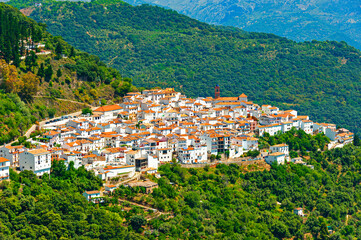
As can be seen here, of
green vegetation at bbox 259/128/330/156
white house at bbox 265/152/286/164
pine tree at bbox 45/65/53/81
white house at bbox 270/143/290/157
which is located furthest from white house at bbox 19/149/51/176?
white house at bbox 270/143/290/157

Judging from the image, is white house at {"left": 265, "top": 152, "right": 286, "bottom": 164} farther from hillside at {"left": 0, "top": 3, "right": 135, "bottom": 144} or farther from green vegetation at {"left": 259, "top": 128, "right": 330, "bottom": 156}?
hillside at {"left": 0, "top": 3, "right": 135, "bottom": 144}

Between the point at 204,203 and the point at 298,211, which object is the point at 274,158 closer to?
the point at 298,211

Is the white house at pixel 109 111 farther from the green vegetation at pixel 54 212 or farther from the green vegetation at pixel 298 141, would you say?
the green vegetation at pixel 298 141

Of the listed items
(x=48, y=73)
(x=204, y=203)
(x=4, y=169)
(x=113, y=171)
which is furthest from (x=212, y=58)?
(x=4, y=169)

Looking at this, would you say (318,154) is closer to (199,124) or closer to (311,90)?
(199,124)

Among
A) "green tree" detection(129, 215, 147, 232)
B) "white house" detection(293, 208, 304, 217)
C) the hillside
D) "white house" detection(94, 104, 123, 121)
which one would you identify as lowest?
"white house" detection(293, 208, 304, 217)

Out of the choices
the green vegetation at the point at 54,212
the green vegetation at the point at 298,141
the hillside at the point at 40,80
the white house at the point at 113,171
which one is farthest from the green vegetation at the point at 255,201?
the hillside at the point at 40,80
